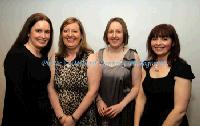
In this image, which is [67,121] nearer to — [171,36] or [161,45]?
[161,45]

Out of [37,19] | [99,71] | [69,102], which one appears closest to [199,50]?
[99,71]

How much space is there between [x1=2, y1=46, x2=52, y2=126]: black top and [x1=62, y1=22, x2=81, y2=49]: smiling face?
296 millimetres

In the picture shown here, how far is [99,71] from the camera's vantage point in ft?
7.93

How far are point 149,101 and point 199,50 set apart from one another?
1.03m

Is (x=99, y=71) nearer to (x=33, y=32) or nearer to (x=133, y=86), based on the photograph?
(x=133, y=86)

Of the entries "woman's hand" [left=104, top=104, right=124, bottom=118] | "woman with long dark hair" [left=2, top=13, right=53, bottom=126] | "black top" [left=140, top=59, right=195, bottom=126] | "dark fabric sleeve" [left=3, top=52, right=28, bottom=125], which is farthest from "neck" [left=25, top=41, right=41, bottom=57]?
"black top" [left=140, top=59, right=195, bottom=126]

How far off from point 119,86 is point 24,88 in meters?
0.88

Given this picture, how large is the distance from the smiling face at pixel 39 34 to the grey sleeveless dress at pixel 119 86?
61 centimetres

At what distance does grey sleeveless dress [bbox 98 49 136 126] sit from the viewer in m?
2.51

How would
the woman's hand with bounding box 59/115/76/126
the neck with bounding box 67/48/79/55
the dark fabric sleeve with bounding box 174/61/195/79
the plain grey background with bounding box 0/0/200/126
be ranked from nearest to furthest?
the dark fabric sleeve with bounding box 174/61/195/79 < the woman's hand with bounding box 59/115/76/126 < the neck with bounding box 67/48/79/55 < the plain grey background with bounding box 0/0/200/126

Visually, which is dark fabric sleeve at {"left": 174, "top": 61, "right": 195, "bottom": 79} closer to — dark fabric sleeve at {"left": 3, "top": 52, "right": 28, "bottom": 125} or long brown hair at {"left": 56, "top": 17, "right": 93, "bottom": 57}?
long brown hair at {"left": 56, "top": 17, "right": 93, "bottom": 57}

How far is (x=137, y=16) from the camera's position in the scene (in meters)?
2.95

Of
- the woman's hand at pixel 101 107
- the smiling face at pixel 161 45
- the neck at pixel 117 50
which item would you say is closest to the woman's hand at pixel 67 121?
the woman's hand at pixel 101 107

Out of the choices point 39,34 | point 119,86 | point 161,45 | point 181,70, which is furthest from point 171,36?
point 39,34
